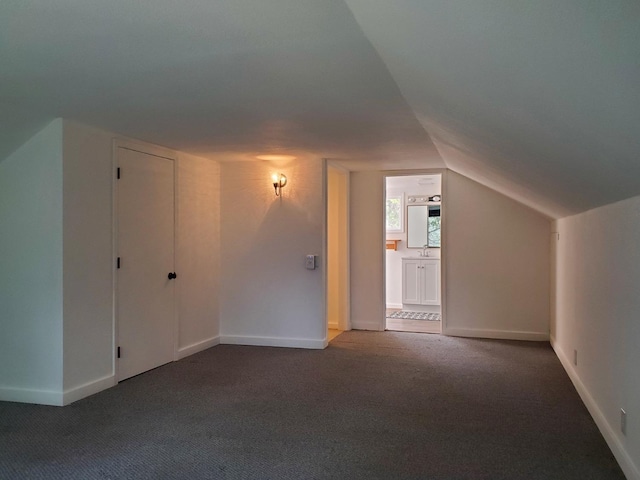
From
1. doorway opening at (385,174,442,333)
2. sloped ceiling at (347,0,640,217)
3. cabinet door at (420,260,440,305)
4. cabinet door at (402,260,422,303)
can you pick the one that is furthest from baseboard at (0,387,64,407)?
cabinet door at (420,260,440,305)

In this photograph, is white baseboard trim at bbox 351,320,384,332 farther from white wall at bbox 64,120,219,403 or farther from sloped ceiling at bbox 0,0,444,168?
white wall at bbox 64,120,219,403

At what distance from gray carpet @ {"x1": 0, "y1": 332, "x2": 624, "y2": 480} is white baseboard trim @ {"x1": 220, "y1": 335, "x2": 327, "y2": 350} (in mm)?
595

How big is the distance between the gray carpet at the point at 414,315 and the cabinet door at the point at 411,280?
0.85 ft

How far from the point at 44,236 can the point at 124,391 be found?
55.0 inches

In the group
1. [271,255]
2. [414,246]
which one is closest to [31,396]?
[271,255]

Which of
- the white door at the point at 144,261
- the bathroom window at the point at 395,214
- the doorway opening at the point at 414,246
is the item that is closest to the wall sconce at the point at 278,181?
the white door at the point at 144,261

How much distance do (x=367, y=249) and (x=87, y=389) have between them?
3877mm

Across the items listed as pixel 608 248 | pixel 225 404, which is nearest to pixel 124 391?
pixel 225 404

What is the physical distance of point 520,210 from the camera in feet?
19.7

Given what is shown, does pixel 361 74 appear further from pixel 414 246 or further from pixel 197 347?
pixel 414 246

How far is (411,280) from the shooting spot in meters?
8.29

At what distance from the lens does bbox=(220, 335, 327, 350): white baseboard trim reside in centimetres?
548

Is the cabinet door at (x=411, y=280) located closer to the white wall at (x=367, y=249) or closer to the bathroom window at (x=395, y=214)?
the bathroom window at (x=395, y=214)

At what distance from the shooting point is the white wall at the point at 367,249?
6.55 m
